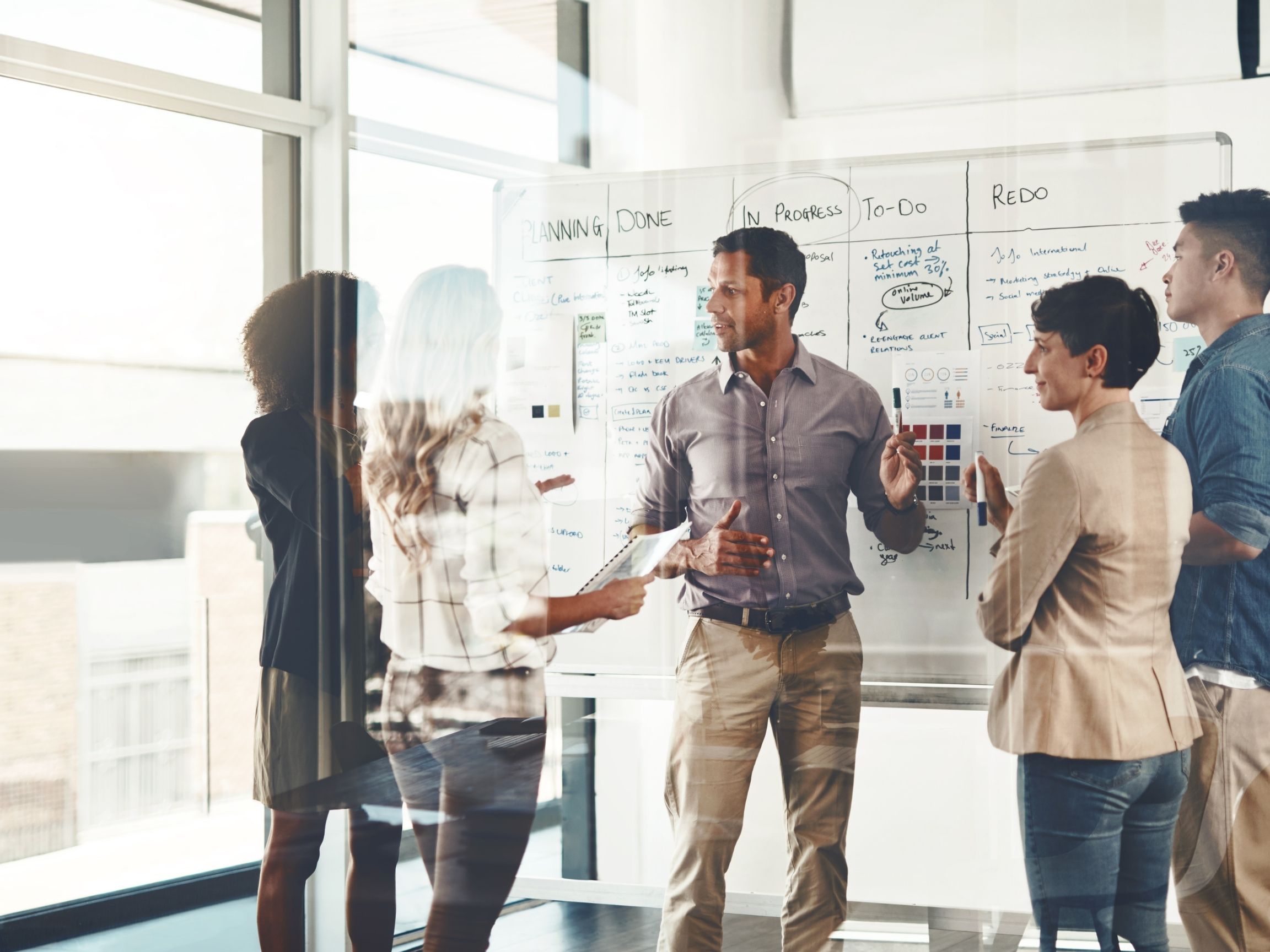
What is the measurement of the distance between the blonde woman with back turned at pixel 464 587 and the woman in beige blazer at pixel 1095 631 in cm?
76

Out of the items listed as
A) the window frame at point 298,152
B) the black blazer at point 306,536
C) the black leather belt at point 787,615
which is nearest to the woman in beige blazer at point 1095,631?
the black leather belt at point 787,615

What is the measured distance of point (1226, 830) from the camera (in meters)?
1.82

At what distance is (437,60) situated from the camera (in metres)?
2.26

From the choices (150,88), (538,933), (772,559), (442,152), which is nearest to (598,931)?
(538,933)

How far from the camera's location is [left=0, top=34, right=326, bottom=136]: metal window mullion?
2072 mm

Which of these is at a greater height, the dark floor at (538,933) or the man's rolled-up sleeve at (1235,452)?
the man's rolled-up sleeve at (1235,452)

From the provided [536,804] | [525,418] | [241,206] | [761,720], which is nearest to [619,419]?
[525,418]

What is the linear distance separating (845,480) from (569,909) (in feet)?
3.57

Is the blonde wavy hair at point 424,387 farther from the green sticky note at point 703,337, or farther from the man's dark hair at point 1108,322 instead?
the man's dark hair at point 1108,322

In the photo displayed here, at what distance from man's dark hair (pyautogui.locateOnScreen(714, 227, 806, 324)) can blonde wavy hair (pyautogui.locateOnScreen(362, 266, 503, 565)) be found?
51cm

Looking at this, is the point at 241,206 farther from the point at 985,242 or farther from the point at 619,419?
the point at 985,242

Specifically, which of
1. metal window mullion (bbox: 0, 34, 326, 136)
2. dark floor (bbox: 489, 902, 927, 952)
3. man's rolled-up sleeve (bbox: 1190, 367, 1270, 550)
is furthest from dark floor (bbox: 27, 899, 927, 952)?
metal window mullion (bbox: 0, 34, 326, 136)

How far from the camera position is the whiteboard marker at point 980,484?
1920 millimetres

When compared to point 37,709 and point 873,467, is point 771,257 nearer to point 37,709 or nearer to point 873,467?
point 873,467
